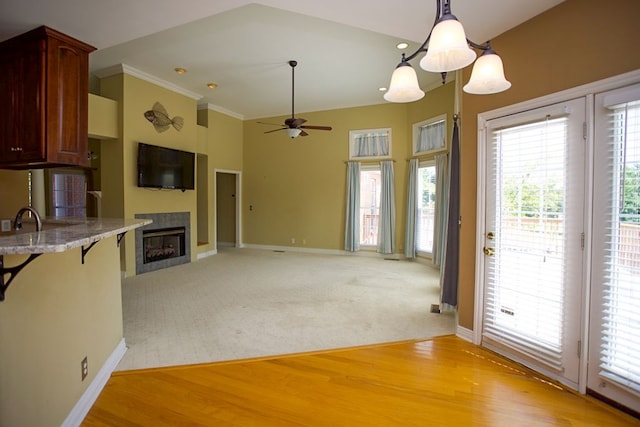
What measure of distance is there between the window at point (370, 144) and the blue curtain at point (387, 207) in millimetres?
310

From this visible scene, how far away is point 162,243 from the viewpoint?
6121 millimetres

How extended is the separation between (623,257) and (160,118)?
6420 millimetres

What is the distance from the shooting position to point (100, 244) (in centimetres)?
235

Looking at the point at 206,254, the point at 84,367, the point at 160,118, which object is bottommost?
the point at 206,254

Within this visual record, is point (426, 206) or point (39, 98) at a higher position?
point (39, 98)

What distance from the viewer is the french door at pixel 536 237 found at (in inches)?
88.0

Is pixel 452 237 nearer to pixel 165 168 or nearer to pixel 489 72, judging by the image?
pixel 489 72

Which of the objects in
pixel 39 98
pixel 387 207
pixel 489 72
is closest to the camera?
pixel 489 72

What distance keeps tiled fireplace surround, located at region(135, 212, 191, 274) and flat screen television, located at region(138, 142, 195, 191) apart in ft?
1.82

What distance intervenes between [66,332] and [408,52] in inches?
198

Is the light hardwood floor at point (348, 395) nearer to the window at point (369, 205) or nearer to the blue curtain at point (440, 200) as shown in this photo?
the blue curtain at point (440, 200)

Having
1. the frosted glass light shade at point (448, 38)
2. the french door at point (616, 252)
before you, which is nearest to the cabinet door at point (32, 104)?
the frosted glass light shade at point (448, 38)

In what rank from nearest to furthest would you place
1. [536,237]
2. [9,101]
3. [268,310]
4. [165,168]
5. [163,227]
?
[536,237] < [9,101] < [268,310] < [165,168] < [163,227]

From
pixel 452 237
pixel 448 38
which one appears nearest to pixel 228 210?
pixel 452 237
